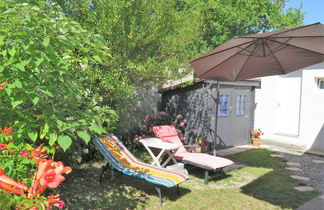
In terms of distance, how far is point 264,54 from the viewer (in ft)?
16.5

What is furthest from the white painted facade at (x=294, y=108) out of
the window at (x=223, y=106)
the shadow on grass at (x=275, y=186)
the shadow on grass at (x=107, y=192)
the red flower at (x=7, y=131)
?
the red flower at (x=7, y=131)

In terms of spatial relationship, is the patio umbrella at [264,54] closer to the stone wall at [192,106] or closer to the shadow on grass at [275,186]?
the shadow on grass at [275,186]

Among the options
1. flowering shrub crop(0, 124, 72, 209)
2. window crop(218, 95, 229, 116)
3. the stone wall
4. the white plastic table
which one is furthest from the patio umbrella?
flowering shrub crop(0, 124, 72, 209)

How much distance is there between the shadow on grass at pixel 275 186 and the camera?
471 centimetres

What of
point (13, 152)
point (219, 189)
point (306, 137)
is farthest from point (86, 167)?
point (306, 137)

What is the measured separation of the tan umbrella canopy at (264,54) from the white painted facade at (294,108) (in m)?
4.71

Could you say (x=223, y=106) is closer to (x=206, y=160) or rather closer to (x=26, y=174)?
(x=206, y=160)

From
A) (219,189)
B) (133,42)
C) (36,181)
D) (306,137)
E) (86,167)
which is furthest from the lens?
(306,137)

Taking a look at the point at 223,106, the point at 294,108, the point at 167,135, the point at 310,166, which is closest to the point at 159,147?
the point at 167,135

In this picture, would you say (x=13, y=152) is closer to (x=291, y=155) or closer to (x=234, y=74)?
(x=234, y=74)

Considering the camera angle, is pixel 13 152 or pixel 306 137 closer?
pixel 13 152

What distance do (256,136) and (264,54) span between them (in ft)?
19.1

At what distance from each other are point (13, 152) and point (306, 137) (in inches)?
384

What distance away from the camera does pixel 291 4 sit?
2034cm
